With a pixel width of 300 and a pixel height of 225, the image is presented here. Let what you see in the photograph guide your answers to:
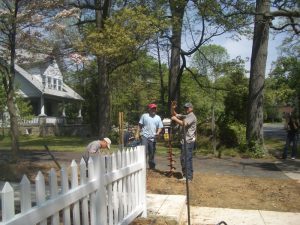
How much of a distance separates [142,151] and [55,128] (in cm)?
3366

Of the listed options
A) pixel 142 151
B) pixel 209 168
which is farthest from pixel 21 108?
pixel 142 151

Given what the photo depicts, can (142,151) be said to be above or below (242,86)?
below

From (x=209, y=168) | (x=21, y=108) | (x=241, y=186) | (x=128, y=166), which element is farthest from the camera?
(x=21, y=108)

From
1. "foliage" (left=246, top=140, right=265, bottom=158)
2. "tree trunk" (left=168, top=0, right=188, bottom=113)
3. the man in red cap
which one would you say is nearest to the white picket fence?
the man in red cap

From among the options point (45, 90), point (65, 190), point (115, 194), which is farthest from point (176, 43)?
point (45, 90)

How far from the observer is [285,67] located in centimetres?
5866

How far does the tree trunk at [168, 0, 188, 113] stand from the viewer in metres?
18.9

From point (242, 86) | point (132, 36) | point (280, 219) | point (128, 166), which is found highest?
point (132, 36)

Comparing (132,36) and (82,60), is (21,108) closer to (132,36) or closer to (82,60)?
(82,60)

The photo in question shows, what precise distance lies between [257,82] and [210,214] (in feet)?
37.2

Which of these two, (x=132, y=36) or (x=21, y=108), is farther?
(x=21, y=108)

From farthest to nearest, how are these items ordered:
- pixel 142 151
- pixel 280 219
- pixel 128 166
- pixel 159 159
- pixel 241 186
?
pixel 159 159 → pixel 241 186 → pixel 280 219 → pixel 142 151 → pixel 128 166

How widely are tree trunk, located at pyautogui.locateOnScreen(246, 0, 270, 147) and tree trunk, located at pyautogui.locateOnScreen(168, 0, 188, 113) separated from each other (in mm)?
3241

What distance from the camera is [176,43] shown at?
22734 millimetres
